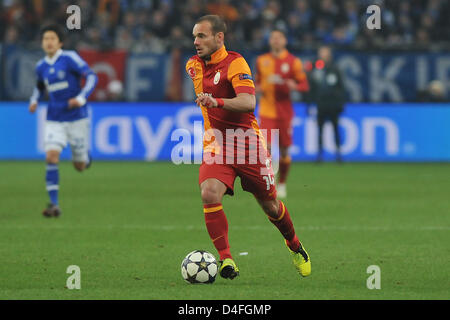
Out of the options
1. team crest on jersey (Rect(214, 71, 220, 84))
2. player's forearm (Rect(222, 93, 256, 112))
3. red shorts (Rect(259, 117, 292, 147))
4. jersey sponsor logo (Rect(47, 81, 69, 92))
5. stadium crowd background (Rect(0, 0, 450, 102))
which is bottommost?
red shorts (Rect(259, 117, 292, 147))

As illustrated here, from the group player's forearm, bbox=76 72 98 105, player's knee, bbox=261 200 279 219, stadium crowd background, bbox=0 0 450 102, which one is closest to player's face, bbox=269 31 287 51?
player's forearm, bbox=76 72 98 105

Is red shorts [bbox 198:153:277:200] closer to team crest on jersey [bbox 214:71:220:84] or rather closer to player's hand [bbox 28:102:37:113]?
team crest on jersey [bbox 214:71:220:84]

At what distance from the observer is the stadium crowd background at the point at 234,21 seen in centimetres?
2033

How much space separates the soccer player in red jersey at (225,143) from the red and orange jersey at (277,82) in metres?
5.97

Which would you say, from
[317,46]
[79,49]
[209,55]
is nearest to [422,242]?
[209,55]

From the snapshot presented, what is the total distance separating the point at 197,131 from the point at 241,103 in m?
11.6

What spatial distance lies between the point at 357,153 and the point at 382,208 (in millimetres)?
7079

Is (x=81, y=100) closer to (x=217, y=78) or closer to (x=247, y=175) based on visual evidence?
(x=217, y=78)

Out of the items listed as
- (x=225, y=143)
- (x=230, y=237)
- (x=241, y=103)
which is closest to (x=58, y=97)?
(x=230, y=237)

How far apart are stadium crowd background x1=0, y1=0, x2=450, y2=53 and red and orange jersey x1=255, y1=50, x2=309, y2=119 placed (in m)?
6.81

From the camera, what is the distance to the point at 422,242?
8531 mm

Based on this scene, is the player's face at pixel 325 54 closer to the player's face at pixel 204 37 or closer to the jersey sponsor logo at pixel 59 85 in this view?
the jersey sponsor logo at pixel 59 85

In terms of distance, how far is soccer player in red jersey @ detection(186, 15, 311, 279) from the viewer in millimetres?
6555
